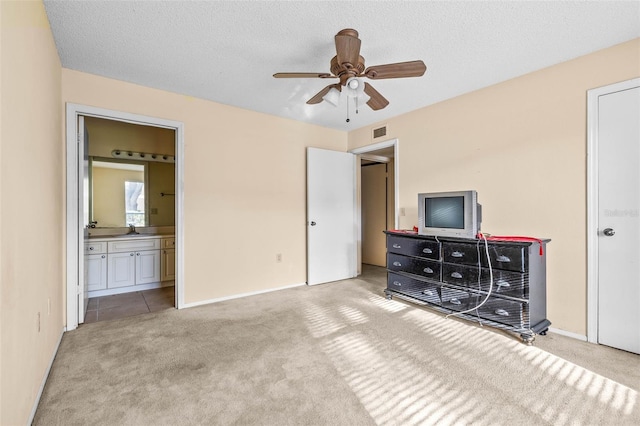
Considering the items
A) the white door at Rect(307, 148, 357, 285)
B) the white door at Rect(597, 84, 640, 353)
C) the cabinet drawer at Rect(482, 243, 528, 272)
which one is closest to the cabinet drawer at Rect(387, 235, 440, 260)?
the cabinet drawer at Rect(482, 243, 528, 272)

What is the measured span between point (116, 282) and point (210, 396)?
298 centimetres

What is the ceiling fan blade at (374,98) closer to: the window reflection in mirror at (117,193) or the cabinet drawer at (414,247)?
the cabinet drawer at (414,247)

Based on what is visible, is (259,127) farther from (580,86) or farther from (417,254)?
(580,86)

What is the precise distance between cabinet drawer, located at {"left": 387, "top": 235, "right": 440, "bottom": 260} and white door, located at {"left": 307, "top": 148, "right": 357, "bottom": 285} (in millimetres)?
1092

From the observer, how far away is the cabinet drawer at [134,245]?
384cm

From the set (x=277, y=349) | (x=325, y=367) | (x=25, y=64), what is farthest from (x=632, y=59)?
(x=25, y=64)

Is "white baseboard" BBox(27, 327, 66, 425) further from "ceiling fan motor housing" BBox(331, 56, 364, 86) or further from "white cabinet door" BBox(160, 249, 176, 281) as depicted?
"ceiling fan motor housing" BBox(331, 56, 364, 86)

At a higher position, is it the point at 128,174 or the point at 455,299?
the point at 128,174

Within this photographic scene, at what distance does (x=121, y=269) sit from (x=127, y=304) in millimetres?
658

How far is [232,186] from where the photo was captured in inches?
143

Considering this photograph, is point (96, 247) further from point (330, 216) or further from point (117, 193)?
point (330, 216)

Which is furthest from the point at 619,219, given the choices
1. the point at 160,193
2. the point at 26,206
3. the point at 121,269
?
the point at 160,193

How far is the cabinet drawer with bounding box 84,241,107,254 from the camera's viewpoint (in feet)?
12.0

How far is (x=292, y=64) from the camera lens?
2582 mm
